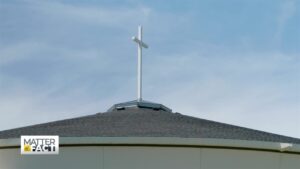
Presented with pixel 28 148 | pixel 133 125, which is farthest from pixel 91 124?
pixel 28 148

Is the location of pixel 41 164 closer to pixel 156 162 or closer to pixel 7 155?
pixel 7 155

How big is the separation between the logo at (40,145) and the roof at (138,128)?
1.10ft

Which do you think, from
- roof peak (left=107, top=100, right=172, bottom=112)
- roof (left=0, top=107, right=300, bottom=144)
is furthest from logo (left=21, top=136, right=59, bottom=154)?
roof peak (left=107, top=100, right=172, bottom=112)

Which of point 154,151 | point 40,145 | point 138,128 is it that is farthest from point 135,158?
point 40,145

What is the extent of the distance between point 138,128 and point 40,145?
2284 mm

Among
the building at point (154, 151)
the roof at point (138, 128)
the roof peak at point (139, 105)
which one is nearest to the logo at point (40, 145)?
the building at point (154, 151)

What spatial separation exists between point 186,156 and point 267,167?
184 centimetres

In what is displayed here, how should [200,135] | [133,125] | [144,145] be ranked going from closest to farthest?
[144,145], [200,135], [133,125]

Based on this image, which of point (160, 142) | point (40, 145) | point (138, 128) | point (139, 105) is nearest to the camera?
point (160, 142)

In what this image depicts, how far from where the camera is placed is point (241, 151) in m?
13.4

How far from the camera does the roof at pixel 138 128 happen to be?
1402cm

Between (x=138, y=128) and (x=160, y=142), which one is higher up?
(x=138, y=128)

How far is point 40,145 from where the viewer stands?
13836 mm

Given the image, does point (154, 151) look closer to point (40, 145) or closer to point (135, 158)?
point (135, 158)
